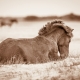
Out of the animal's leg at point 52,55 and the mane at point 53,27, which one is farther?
the mane at point 53,27

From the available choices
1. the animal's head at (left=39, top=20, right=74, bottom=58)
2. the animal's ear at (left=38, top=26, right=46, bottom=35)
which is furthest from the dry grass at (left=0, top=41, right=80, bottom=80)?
the animal's head at (left=39, top=20, right=74, bottom=58)

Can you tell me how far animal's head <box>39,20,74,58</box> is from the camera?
34.7 ft

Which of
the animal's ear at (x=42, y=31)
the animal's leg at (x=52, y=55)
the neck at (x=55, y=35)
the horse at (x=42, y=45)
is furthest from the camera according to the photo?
the animal's ear at (x=42, y=31)

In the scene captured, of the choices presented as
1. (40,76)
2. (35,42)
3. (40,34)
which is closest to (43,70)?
(40,76)

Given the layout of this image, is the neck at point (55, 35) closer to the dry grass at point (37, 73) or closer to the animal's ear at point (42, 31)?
the animal's ear at point (42, 31)

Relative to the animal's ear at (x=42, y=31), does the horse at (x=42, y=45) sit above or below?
below

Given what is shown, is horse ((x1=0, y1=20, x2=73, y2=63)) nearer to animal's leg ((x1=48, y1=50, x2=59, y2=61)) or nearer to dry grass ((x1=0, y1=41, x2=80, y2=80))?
animal's leg ((x1=48, y1=50, x2=59, y2=61))

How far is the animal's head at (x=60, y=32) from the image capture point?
10573mm

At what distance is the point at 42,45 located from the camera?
9484mm

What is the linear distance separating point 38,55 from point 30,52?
1.18 ft

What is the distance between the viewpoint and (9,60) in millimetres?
8406

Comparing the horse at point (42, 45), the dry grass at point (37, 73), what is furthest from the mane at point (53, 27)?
the dry grass at point (37, 73)

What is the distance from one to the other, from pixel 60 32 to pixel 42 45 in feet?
5.00

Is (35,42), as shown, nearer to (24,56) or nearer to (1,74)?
(24,56)
